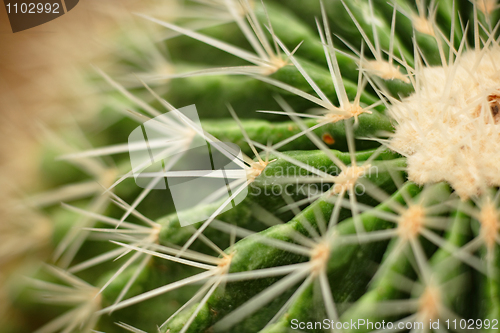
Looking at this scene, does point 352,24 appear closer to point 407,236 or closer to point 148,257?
point 407,236

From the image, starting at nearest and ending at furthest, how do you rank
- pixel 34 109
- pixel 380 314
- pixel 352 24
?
pixel 380 314 → pixel 352 24 → pixel 34 109

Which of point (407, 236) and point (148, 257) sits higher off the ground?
point (407, 236)

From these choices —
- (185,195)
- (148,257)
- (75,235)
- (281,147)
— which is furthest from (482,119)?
(75,235)

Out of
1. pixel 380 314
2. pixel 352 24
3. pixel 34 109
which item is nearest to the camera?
pixel 380 314

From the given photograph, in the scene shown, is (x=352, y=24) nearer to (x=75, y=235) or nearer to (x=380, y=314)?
(x=380, y=314)

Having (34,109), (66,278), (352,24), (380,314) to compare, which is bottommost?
(66,278)

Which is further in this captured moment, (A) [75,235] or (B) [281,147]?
(A) [75,235]

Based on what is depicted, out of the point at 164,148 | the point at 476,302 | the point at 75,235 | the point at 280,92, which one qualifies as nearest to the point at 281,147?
the point at 280,92
